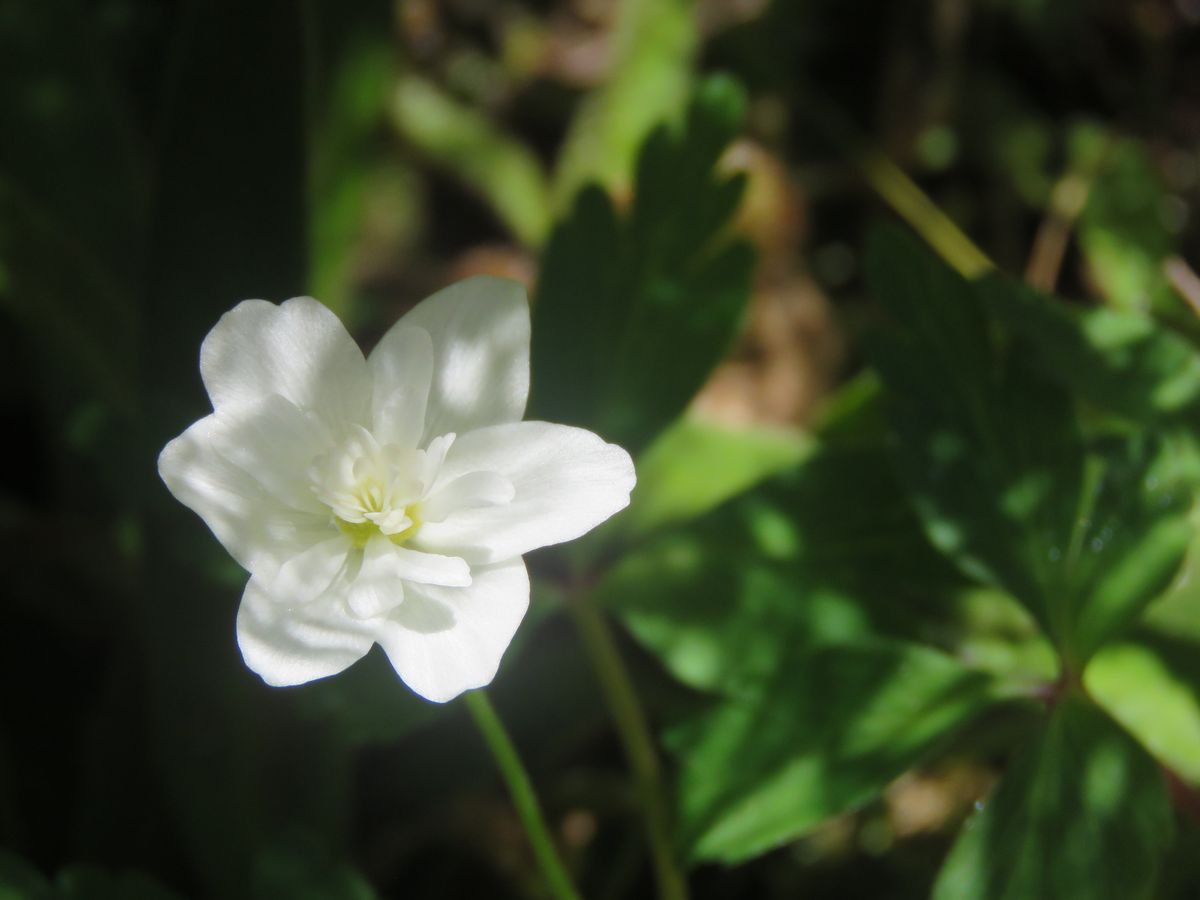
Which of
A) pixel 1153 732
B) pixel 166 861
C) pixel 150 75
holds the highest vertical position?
pixel 150 75

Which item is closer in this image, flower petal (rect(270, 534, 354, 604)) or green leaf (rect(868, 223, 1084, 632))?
flower petal (rect(270, 534, 354, 604))

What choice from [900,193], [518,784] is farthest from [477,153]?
[518,784]

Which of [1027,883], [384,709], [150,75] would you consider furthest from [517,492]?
[150,75]

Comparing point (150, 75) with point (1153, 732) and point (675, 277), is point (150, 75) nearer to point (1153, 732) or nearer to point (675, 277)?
point (675, 277)

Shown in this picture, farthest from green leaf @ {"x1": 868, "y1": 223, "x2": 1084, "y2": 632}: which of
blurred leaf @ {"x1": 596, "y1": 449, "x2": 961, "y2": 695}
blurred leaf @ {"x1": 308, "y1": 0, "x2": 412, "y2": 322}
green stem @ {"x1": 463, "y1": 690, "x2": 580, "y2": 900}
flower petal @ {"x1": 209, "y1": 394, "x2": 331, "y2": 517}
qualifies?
blurred leaf @ {"x1": 308, "y1": 0, "x2": 412, "y2": 322}

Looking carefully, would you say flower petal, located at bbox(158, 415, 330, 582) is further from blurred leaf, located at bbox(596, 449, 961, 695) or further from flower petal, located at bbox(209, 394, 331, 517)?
blurred leaf, located at bbox(596, 449, 961, 695)

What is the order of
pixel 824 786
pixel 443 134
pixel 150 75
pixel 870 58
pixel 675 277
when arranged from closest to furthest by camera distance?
1. pixel 824 786
2. pixel 675 277
3. pixel 150 75
4. pixel 443 134
5. pixel 870 58
